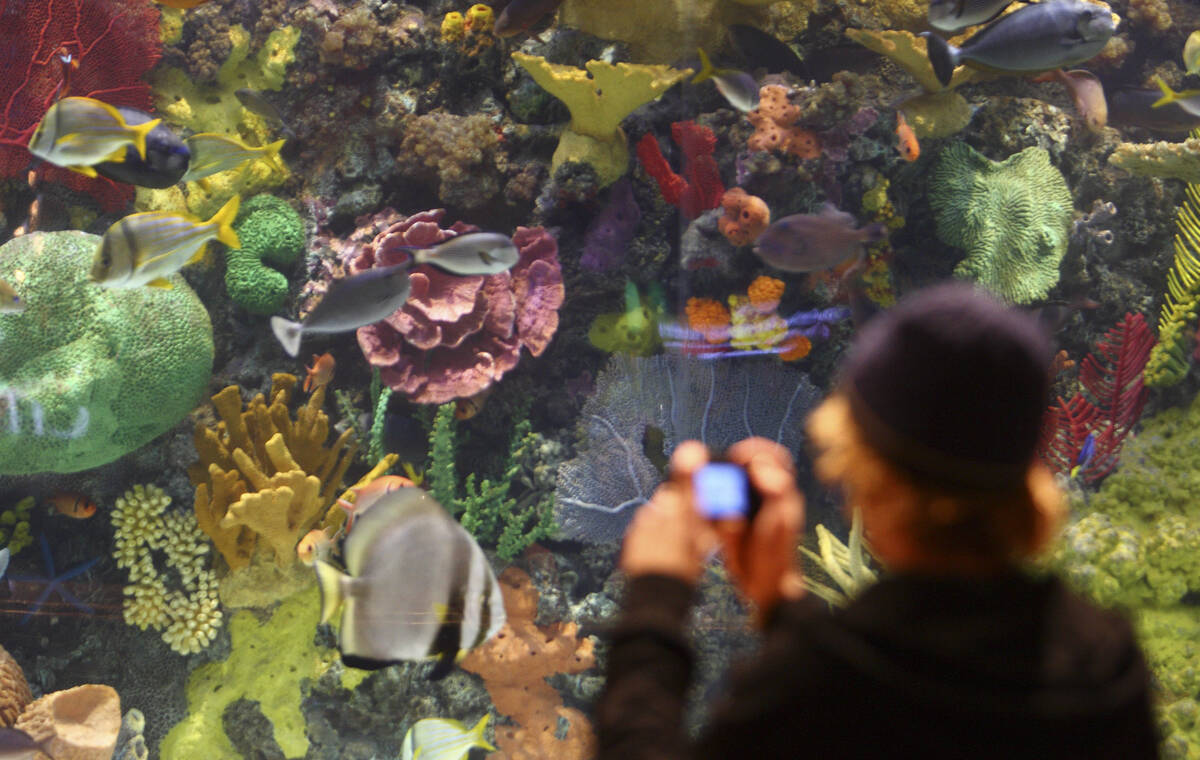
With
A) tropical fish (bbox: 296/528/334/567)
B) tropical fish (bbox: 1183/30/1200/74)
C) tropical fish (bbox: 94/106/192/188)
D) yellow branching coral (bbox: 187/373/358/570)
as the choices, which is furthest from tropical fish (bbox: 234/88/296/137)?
tropical fish (bbox: 1183/30/1200/74)

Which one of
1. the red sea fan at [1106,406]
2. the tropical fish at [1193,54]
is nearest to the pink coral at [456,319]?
the red sea fan at [1106,406]

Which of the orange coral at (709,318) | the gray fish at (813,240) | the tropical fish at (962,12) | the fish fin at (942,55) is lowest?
the orange coral at (709,318)

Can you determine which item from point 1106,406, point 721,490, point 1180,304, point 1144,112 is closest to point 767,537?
point 721,490

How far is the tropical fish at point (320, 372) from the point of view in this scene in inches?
152

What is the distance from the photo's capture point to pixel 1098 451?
4047 mm

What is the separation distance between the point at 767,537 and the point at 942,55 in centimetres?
328

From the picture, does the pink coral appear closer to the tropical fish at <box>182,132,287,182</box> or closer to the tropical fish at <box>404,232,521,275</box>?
the tropical fish at <box>182,132,287,182</box>

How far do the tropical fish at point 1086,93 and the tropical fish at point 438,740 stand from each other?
4.41 m

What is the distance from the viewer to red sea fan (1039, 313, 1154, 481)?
404 centimetres

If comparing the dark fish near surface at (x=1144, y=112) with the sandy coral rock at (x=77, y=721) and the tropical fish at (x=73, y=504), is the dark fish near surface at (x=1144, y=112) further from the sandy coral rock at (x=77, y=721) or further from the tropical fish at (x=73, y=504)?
the sandy coral rock at (x=77, y=721)

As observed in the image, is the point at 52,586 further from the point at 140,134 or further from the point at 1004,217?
the point at 1004,217

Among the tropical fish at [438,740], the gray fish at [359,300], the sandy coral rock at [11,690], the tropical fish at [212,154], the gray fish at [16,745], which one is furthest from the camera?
the sandy coral rock at [11,690]

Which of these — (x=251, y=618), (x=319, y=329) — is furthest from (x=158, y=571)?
(x=319, y=329)

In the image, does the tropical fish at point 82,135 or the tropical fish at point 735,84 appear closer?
the tropical fish at point 82,135
